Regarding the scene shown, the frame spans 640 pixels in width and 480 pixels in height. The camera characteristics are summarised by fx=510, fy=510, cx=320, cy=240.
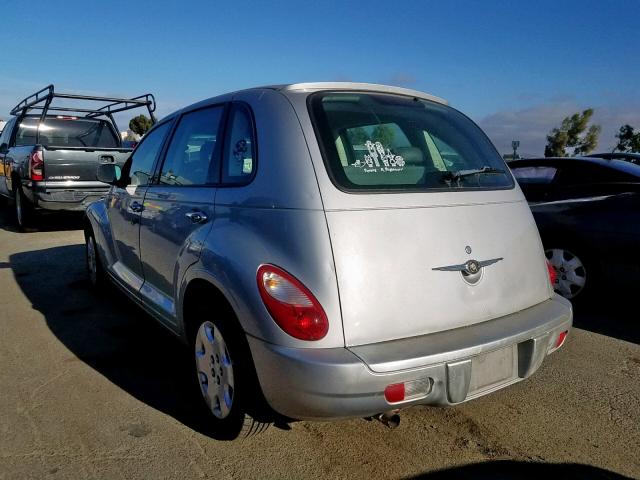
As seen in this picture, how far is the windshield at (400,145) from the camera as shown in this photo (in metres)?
2.32

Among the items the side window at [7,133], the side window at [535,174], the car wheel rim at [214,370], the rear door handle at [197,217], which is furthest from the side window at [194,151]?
the side window at [7,133]

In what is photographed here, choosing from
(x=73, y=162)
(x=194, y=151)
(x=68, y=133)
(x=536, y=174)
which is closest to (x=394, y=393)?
(x=194, y=151)

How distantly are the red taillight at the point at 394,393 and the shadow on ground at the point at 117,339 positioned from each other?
1.06 meters

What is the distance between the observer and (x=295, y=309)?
2010mm

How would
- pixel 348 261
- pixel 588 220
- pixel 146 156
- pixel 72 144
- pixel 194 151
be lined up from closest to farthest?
pixel 348 261 → pixel 194 151 → pixel 146 156 → pixel 588 220 → pixel 72 144

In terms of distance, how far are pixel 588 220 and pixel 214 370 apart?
138 inches

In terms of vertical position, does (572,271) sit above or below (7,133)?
below

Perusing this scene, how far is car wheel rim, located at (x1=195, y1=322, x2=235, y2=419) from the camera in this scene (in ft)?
7.81

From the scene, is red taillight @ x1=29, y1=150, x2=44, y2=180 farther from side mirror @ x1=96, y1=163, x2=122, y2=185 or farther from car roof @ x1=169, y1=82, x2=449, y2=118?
car roof @ x1=169, y1=82, x2=449, y2=118

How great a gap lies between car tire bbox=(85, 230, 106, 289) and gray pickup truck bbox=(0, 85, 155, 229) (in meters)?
3.06

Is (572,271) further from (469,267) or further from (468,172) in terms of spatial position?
(469,267)

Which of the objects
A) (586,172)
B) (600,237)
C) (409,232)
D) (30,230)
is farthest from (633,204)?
(30,230)

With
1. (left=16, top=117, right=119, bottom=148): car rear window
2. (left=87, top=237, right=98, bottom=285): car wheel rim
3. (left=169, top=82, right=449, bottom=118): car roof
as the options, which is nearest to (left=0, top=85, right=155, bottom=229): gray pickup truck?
(left=16, top=117, right=119, bottom=148): car rear window

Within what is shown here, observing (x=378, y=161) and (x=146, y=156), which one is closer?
(x=378, y=161)
